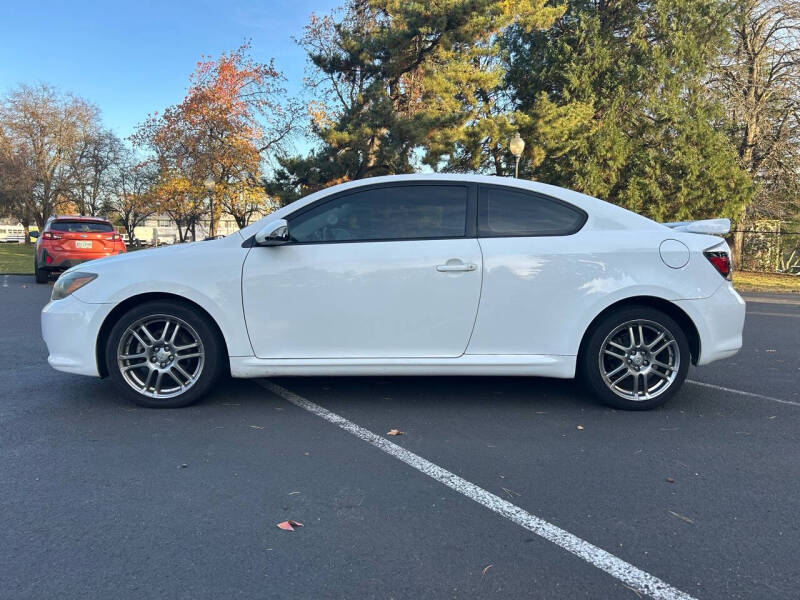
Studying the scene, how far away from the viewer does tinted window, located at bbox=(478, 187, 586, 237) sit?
394cm

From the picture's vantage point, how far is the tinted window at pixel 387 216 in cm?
392

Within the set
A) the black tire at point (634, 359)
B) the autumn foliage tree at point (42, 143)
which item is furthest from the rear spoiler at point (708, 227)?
the autumn foliage tree at point (42, 143)

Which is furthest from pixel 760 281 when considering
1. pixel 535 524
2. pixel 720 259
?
pixel 535 524

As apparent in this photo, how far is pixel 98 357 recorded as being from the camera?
3889 mm

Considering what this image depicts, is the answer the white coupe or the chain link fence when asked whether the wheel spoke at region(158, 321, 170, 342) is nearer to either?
the white coupe

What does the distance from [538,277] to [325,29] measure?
1039 inches

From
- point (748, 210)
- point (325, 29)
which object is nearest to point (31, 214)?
point (325, 29)

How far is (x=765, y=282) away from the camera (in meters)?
18.0

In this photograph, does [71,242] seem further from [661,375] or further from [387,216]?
[661,375]

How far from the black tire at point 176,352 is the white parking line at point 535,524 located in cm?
94

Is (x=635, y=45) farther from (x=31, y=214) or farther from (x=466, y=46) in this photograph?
(x=31, y=214)

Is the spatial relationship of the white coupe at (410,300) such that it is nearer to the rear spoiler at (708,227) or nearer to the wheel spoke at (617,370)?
the wheel spoke at (617,370)

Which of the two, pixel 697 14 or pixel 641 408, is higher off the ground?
pixel 697 14

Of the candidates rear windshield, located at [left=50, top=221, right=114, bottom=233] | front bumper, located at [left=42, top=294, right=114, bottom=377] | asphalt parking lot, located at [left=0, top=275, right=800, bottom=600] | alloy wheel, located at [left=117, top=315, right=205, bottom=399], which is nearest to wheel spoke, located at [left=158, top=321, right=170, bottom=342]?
alloy wheel, located at [left=117, top=315, right=205, bottom=399]
